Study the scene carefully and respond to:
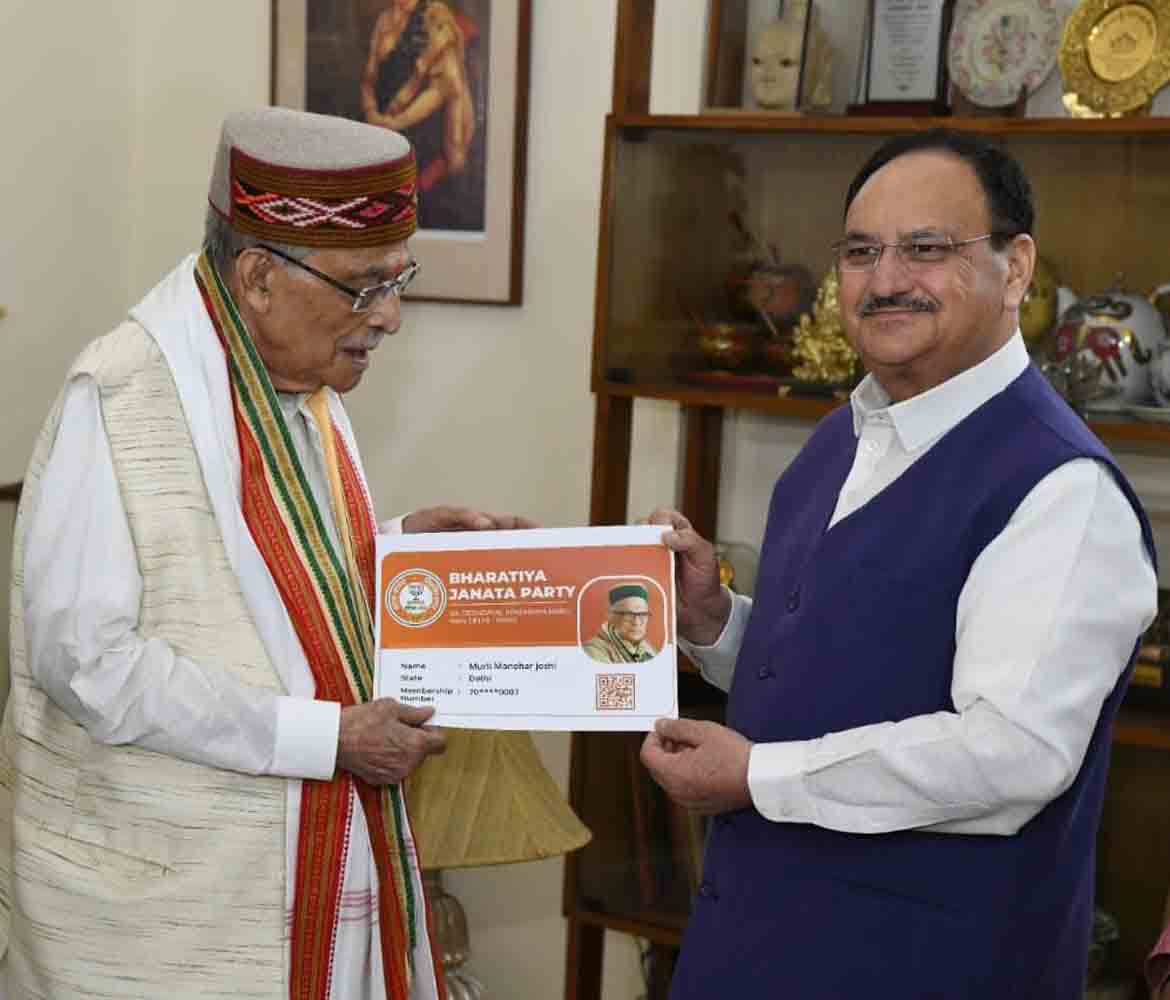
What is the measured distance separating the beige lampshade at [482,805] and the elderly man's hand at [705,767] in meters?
0.74

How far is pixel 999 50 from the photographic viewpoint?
2838 millimetres

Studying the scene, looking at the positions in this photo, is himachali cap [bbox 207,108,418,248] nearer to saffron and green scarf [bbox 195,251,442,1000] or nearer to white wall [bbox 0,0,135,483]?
saffron and green scarf [bbox 195,251,442,1000]

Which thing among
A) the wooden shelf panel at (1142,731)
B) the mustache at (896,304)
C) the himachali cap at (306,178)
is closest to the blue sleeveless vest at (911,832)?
the mustache at (896,304)

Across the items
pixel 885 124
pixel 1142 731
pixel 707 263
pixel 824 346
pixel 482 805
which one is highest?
pixel 885 124

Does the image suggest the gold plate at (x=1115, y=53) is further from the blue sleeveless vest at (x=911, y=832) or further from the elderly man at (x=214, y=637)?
the elderly man at (x=214, y=637)

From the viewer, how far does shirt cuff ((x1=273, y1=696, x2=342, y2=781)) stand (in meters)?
2.04

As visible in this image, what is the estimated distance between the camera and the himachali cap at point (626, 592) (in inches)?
82.4

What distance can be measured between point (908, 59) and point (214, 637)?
1557 mm

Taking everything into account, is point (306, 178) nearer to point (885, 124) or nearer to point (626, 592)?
point (626, 592)

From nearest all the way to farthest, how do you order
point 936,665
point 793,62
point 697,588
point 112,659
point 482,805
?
point 936,665
point 112,659
point 697,588
point 482,805
point 793,62

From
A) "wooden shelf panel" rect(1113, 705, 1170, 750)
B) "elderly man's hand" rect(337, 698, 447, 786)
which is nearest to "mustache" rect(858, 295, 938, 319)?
"elderly man's hand" rect(337, 698, 447, 786)

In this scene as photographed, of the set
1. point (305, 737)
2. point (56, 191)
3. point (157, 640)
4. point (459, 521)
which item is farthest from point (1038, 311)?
point (56, 191)

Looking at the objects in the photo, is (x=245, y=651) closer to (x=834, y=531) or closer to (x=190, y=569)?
(x=190, y=569)

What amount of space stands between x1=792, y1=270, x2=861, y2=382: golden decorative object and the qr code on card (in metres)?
1.02
